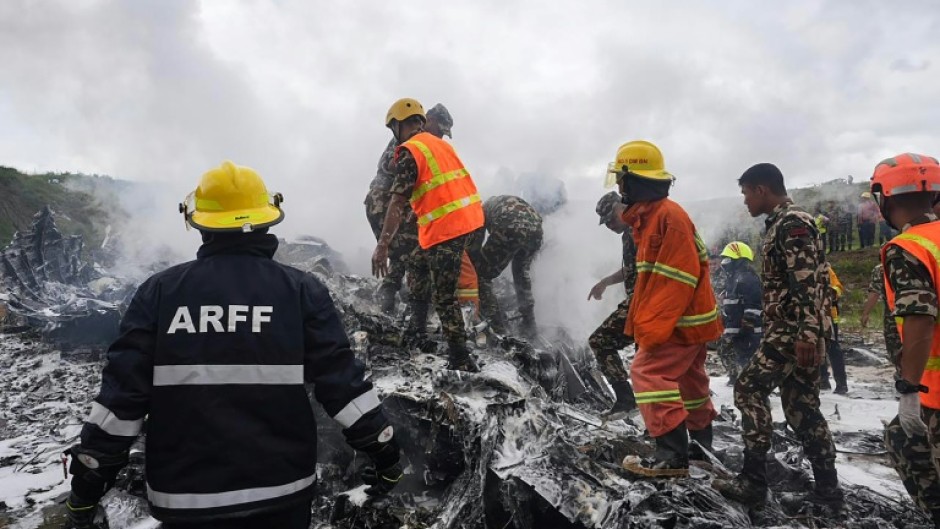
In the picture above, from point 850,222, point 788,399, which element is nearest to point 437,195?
point 788,399

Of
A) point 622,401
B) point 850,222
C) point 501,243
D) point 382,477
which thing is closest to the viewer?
point 382,477

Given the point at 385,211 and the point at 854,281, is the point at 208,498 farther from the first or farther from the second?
the point at 854,281

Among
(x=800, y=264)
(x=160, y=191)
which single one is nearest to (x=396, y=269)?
(x=800, y=264)

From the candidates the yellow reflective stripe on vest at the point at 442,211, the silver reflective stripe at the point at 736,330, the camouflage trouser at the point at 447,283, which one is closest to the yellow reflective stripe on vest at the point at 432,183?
the yellow reflective stripe on vest at the point at 442,211

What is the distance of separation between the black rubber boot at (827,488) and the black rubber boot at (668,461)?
0.81m

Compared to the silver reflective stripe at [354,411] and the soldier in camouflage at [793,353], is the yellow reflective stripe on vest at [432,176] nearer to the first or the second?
the soldier in camouflage at [793,353]

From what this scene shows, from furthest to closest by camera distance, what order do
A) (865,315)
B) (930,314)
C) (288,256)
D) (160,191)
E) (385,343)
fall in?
(160,191)
(288,256)
(865,315)
(385,343)
(930,314)

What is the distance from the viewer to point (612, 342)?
3.36 m

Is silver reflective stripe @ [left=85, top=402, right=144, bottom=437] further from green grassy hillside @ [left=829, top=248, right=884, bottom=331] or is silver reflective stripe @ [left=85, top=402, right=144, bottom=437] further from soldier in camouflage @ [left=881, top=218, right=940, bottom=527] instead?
green grassy hillside @ [left=829, top=248, right=884, bottom=331]

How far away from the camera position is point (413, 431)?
115 inches

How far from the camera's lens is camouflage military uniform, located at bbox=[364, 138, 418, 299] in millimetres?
4430

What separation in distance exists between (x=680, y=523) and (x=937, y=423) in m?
0.99

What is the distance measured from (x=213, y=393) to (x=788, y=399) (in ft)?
8.97

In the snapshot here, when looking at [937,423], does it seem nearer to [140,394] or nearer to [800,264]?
[800,264]
